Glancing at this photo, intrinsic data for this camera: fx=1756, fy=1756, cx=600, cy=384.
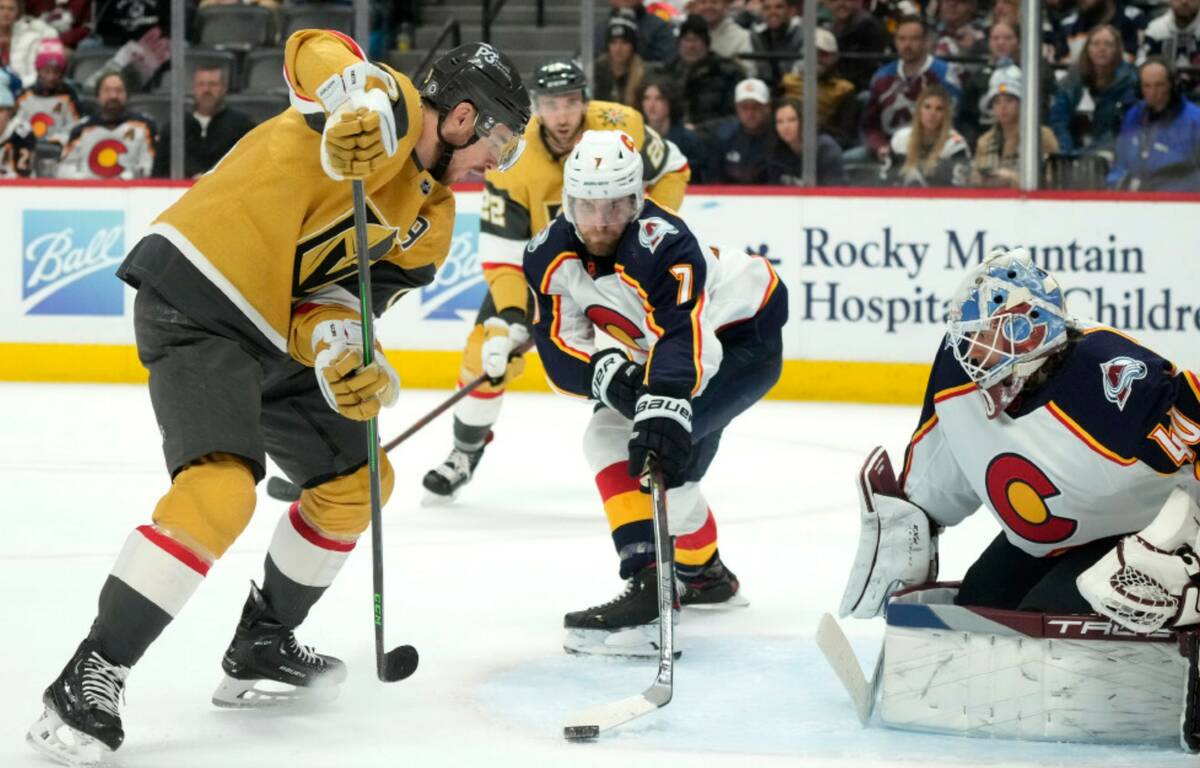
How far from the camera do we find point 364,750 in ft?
→ 8.87

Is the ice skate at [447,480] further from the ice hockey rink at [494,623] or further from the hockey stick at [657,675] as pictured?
the hockey stick at [657,675]

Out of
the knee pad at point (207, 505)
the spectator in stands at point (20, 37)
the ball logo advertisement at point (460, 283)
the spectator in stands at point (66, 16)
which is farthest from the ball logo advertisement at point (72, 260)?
the knee pad at point (207, 505)

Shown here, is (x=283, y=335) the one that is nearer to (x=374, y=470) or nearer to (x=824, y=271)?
(x=374, y=470)

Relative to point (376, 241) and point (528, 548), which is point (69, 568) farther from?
point (376, 241)

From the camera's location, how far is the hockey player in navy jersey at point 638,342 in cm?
323

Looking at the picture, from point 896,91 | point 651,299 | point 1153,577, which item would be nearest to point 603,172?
point 651,299

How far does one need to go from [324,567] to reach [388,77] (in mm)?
831

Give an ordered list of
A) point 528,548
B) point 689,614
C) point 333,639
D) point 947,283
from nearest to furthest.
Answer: point 333,639 < point 689,614 < point 528,548 < point 947,283

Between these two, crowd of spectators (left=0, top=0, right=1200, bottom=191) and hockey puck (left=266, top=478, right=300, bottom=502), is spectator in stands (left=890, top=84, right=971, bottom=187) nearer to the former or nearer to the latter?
crowd of spectators (left=0, top=0, right=1200, bottom=191)

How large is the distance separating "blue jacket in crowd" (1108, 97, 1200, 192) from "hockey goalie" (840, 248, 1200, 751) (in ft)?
14.5

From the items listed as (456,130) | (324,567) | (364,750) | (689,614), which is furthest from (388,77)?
(689,614)

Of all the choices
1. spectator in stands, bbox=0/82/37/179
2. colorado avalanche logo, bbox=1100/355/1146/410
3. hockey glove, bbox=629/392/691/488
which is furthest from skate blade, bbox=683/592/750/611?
spectator in stands, bbox=0/82/37/179

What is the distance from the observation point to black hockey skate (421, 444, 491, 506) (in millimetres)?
5109

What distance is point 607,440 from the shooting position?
3533 millimetres
